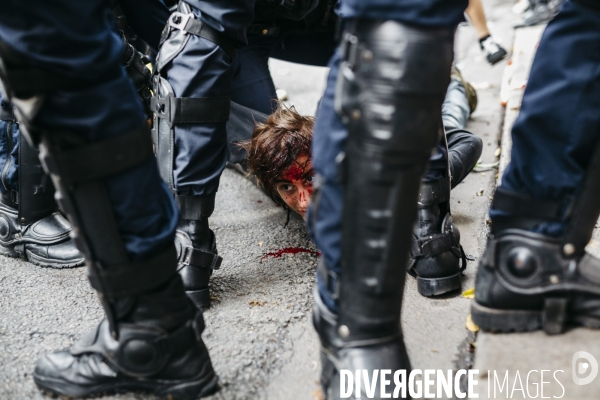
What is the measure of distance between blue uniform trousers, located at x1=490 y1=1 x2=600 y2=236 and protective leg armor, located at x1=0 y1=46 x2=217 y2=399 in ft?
2.71

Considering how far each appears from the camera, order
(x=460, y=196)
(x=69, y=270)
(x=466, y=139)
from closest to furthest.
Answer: (x=69, y=270) → (x=466, y=139) → (x=460, y=196)

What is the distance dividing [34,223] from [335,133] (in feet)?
5.06

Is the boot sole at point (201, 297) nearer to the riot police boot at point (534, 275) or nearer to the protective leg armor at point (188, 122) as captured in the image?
the protective leg armor at point (188, 122)

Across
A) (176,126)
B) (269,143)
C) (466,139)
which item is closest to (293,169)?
(269,143)

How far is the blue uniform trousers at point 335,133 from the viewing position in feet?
3.27

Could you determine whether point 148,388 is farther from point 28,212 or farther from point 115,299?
point 28,212

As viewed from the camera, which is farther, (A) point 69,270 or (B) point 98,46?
(A) point 69,270

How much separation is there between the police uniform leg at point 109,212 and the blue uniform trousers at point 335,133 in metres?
0.34

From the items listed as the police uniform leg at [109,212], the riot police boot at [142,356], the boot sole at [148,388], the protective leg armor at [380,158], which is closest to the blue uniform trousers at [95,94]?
the police uniform leg at [109,212]

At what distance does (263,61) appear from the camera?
2709mm

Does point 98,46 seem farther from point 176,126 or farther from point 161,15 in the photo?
point 161,15

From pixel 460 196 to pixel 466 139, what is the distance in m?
0.30

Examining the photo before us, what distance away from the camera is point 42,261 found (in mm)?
2141

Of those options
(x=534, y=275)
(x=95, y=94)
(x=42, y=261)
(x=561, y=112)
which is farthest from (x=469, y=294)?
(x=42, y=261)
